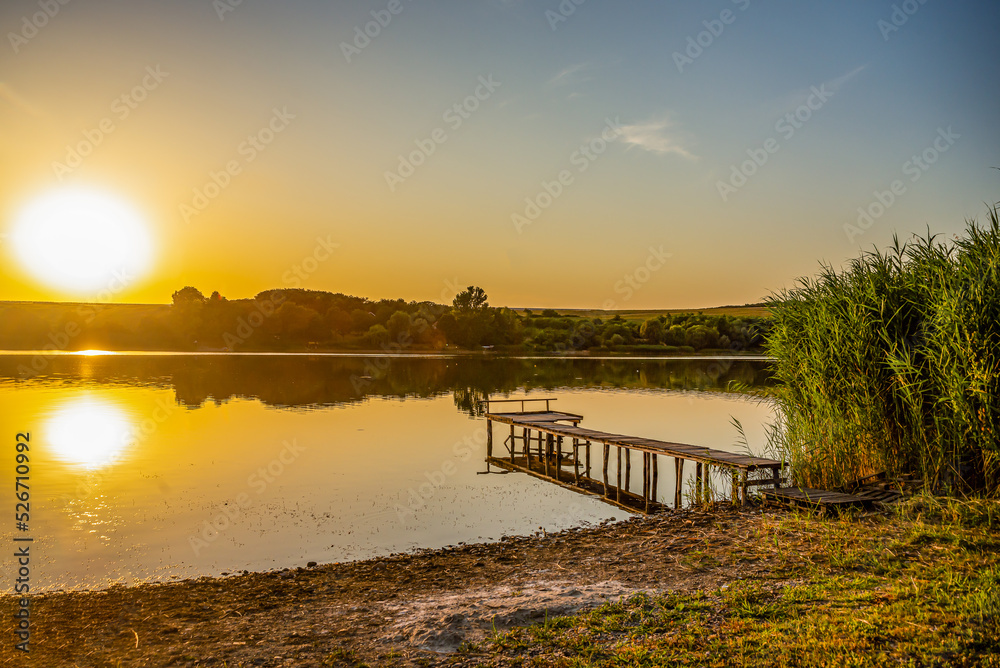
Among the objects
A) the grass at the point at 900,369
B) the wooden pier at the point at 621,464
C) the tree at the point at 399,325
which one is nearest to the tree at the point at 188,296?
the tree at the point at 399,325

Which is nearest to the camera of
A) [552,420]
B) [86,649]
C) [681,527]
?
[86,649]

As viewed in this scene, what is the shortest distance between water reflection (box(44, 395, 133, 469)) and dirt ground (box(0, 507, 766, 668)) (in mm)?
16382

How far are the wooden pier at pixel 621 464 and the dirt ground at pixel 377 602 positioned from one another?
2.19 meters

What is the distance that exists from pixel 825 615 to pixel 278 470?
20.9m

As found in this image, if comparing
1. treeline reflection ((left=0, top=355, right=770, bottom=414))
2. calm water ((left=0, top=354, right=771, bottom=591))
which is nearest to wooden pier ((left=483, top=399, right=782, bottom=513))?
calm water ((left=0, top=354, right=771, bottom=591))

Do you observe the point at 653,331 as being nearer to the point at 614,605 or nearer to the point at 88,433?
the point at 88,433

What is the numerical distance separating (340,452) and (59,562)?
14074 millimetres

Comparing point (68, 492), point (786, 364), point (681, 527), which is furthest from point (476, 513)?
point (68, 492)

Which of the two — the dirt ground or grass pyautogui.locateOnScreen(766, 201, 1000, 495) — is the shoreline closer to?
the dirt ground

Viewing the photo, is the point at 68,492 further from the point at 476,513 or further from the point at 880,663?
the point at 880,663

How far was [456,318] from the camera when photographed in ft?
411

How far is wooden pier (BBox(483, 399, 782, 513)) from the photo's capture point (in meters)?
15.4

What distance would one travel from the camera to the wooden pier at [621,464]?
50.6 feet

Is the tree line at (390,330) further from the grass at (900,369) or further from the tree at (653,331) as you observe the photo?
the grass at (900,369)
